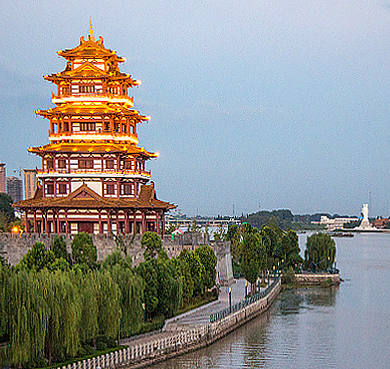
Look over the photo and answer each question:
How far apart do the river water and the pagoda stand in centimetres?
1398

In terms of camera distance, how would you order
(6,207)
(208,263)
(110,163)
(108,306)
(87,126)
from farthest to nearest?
1. (6,207)
2. (87,126)
3. (110,163)
4. (208,263)
5. (108,306)

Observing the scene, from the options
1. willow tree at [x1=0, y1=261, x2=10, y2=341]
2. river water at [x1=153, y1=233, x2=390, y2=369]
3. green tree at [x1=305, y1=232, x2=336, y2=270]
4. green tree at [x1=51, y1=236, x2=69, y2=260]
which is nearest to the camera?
willow tree at [x1=0, y1=261, x2=10, y2=341]

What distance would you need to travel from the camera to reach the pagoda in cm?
4972

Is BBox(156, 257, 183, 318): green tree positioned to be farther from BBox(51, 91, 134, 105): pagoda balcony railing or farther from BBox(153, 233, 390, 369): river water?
BBox(51, 91, 134, 105): pagoda balcony railing

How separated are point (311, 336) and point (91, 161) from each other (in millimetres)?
22840

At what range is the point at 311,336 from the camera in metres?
40.9

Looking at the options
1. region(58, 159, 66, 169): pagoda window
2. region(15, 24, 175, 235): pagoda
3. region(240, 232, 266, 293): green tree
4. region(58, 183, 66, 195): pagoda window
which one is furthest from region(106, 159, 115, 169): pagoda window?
→ region(240, 232, 266, 293): green tree

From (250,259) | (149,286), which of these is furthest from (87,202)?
(149,286)

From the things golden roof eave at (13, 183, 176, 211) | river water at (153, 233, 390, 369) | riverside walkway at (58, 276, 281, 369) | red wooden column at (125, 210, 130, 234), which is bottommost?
river water at (153, 233, 390, 369)

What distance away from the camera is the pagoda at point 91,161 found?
4972 centimetres

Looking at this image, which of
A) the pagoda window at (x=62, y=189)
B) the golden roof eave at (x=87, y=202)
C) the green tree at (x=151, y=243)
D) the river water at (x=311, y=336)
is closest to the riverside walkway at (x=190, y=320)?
the river water at (x=311, y=336)

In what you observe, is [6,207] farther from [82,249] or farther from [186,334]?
[186,334]

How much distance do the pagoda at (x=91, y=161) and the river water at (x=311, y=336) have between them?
1398 centimetres

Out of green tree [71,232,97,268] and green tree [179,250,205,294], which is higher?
green tree [71,232,97,268]
